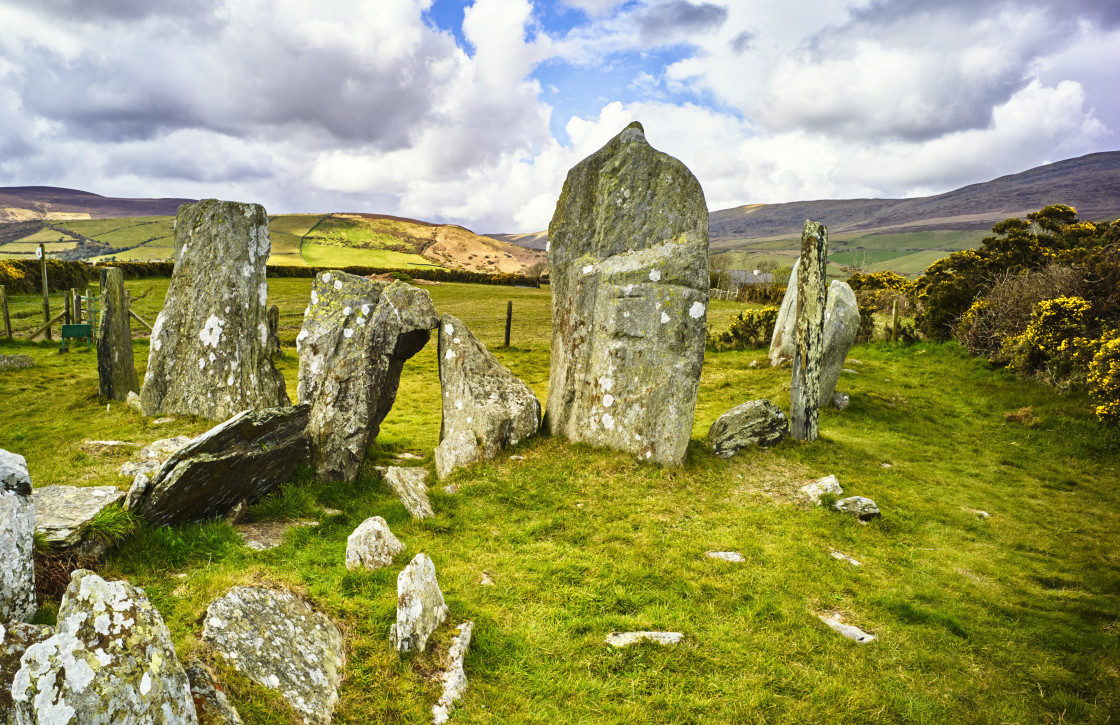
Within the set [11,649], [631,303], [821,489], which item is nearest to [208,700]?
[11,649]

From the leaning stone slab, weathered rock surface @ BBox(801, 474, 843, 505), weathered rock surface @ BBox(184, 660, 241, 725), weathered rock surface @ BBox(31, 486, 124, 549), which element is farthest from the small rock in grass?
weathered rock surface @ BBox(31, 486, 124, 549)

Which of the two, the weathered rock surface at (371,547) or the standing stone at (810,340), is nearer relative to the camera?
the weathered rock surface at (371,547)

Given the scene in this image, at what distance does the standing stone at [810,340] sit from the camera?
10742 mm

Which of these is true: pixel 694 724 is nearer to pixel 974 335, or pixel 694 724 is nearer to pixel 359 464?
pixel 359 464

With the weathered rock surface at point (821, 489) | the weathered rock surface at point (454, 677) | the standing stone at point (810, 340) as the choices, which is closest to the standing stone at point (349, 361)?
the weathered rock surface at point (454, 677)

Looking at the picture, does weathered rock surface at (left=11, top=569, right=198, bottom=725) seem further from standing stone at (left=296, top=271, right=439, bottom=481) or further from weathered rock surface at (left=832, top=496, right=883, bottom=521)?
weathered rock surface at (left=832, top=496, right=883, bottom=521)

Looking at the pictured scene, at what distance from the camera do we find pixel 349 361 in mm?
8125

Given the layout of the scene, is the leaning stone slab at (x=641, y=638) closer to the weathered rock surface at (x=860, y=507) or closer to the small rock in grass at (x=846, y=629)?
the small rock in grass at (x=846, y=629)

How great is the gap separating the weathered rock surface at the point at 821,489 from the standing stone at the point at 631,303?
6.51 feet

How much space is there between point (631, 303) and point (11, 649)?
7.95 metres

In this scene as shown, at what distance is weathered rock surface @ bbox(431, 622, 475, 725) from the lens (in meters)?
3.81

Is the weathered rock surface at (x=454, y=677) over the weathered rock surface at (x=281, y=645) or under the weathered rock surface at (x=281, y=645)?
under

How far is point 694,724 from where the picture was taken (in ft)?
13.1

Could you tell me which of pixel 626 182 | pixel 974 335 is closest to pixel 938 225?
pixel 974 335
